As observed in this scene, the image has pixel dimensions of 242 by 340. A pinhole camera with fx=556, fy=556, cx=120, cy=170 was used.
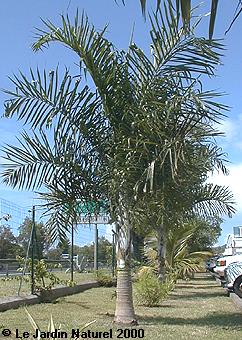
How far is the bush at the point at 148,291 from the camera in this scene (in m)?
13.7

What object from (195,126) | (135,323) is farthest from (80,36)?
(135,323)

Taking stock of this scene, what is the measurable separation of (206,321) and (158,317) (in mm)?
1021

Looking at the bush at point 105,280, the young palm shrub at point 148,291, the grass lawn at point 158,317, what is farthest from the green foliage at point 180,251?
the young palm shrub at point 148,291

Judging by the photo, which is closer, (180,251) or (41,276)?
(41,276)

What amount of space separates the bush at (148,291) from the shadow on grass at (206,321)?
1.95 m

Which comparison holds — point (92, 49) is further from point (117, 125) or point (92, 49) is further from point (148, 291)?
point (148, 291)

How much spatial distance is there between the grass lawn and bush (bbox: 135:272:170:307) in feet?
0.90

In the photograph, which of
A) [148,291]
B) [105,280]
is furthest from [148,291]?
[105,280]

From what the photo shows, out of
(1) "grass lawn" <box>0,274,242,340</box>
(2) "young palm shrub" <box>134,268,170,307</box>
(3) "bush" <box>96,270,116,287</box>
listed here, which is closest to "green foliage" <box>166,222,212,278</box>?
(3) "bush" <box>96,270,116,287</box>

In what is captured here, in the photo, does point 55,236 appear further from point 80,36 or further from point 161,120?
point 80,36

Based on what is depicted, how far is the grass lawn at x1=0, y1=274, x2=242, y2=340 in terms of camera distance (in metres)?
9.30

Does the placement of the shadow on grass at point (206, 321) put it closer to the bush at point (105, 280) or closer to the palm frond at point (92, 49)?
the palm frond at point (92, 49)

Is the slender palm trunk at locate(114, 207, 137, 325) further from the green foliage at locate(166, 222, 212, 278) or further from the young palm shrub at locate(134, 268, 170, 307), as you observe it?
the green foliage at locate(166, 222, 212, 278)

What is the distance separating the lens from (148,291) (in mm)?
13719
